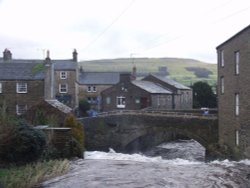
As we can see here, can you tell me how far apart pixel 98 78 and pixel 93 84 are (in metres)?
2.44

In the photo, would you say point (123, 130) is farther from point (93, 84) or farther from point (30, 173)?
point (93, 84)

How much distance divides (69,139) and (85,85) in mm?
70388

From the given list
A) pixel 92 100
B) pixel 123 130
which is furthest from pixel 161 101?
pixel 123 130

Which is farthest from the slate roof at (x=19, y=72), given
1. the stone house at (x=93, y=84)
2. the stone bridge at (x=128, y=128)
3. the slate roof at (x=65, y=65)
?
the stone house at (x=93, y=84)

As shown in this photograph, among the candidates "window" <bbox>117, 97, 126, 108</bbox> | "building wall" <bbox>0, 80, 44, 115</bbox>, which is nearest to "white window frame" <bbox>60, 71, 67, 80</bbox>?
"window" <bbox>117, 97, 126, 108</bbox>

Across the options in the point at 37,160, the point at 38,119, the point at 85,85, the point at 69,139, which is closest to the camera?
the point at 37,160

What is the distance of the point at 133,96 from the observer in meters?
73.2

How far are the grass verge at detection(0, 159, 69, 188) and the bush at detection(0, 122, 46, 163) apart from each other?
543 millimetres

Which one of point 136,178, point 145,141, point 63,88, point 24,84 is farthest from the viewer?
point 63,88

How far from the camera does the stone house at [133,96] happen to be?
71.9 meters

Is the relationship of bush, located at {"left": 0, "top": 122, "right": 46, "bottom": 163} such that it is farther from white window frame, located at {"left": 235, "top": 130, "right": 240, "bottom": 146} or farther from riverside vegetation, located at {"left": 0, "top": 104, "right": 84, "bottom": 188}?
white window frame, located at {"left": 235, "top": 130, "right": 240, "bottom": 146}

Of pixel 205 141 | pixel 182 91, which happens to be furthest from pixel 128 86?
pixel 205 141

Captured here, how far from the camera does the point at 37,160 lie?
767 inches

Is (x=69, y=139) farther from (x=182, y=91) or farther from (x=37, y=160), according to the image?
(x=182, y=91)
